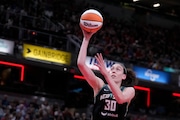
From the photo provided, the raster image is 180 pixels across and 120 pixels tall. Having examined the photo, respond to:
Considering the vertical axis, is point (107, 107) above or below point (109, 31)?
below

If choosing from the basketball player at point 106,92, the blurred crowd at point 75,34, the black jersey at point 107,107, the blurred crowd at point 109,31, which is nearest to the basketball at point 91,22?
the basketball player at point 106,92

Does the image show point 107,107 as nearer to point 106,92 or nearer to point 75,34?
point 106,92

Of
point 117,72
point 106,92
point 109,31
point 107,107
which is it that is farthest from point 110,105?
point 109,31

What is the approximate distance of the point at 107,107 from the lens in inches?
210

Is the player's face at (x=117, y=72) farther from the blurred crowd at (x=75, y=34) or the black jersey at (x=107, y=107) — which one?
the blurred crowd at (x=75, y=34)

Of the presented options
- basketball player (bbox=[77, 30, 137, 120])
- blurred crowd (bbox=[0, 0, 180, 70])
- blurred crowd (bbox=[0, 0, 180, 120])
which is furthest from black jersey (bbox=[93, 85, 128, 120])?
blurred crowd (bbox=[0, 0, 180, 70])

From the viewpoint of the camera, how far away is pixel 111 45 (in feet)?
80.6

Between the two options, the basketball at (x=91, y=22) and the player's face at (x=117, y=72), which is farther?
the player's face at (x=117, y=72)

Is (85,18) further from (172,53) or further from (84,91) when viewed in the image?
(172,53)

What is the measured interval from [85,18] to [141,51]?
830 inches

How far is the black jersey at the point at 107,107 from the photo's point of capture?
210 inches

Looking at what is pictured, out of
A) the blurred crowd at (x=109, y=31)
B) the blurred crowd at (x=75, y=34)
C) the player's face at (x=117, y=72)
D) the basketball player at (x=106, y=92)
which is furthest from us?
the blurred crowd at (x=109, y=31)

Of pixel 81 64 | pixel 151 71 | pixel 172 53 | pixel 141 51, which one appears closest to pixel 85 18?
pixel 81 64

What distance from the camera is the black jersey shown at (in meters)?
5.33
